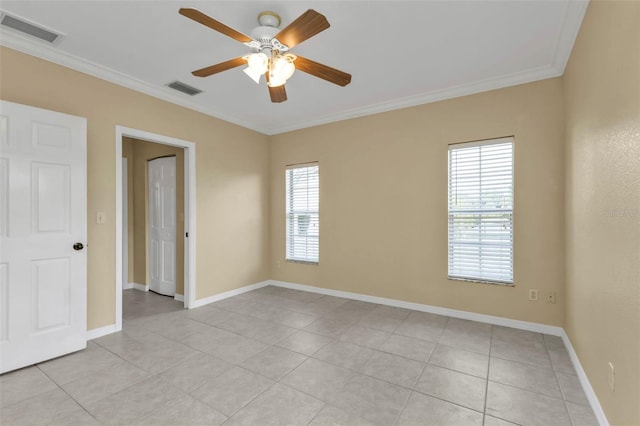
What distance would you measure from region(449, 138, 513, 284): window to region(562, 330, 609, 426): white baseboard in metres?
0.88

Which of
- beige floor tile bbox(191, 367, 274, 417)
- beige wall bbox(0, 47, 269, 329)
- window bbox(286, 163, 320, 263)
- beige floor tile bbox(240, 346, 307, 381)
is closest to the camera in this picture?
beige floor tile bbox(191, 367, 274, 417)

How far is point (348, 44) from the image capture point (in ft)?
8.86

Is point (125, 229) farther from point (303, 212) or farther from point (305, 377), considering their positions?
point (305, 377)

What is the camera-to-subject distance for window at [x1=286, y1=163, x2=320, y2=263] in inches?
194

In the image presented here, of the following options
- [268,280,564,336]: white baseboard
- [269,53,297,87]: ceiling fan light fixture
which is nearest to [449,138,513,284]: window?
[268,280,564,336]: white baseboard

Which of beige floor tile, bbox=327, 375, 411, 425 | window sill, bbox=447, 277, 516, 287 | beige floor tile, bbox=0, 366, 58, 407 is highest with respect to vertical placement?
window sill, bbox=447, 277, 516, 287

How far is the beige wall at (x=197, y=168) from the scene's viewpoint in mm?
2811

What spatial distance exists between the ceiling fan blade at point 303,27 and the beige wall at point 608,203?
1552 millimetres

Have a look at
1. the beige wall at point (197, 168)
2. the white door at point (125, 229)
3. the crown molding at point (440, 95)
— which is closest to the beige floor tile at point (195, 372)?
the beige wall at point (197, 168)

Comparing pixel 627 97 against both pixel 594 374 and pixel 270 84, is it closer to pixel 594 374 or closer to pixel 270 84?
pixel 594 374

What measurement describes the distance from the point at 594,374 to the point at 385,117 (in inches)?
134

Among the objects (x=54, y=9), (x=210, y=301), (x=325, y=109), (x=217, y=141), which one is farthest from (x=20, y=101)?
(x=325, y=109)

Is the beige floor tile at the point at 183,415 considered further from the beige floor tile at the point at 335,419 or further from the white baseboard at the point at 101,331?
the white baseboard at the point at 101,331

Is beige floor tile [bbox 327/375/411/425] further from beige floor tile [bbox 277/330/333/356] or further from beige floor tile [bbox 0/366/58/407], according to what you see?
beige floor tile [bbox 0/366/58/407]
